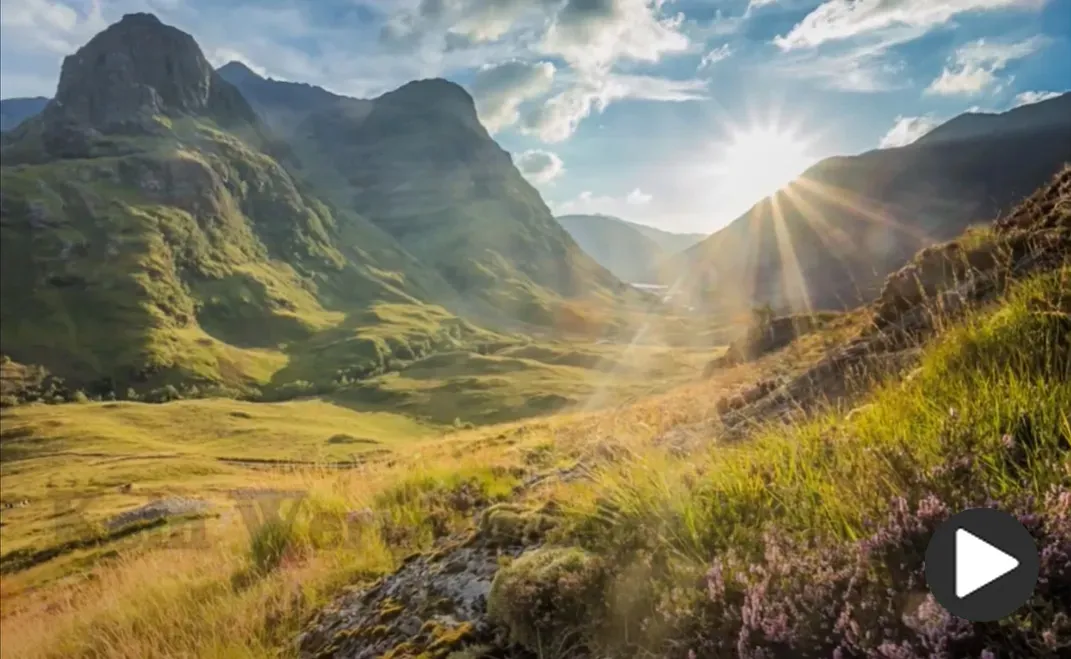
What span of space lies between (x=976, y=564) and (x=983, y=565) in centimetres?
2

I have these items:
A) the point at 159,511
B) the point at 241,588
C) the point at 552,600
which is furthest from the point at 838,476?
the point at 159,511

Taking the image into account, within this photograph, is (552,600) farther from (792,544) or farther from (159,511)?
(159,511)

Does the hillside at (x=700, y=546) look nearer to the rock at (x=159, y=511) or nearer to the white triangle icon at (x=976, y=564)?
the white triangle icon at (x=976, y=564)

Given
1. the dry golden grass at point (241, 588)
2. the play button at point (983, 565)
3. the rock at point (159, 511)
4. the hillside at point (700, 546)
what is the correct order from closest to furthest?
the play button at point (983, 565) → the hillside at point (700, 546) → the dry golden grass at point (241, 588) → the rock at point (159, 511)

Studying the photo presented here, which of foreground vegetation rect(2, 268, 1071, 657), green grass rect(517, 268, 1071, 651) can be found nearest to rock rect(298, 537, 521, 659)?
foreground vegetation rect(2, 268, 1071, 657)

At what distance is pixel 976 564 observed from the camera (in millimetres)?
2416

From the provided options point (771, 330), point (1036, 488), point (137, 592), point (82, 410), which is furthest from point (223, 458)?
point (1036, 488)

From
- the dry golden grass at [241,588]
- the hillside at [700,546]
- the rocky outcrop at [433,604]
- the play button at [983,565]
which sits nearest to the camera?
the play button at [983,565]

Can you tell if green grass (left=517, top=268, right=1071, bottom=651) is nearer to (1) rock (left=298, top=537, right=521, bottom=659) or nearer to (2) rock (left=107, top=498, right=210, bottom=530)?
(1) rock (left=298, top=537, right=521, bottom=659)

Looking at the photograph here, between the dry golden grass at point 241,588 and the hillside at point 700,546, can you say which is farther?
the dry golden grass at point 241,588

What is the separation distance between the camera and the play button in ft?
7.48

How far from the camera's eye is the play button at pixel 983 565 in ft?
7.48

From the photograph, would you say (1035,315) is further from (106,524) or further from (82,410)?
(82,410)

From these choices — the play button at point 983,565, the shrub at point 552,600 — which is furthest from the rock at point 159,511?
the play button at point 983,565
